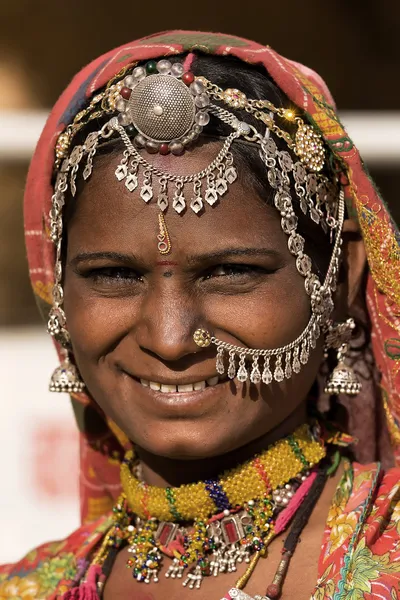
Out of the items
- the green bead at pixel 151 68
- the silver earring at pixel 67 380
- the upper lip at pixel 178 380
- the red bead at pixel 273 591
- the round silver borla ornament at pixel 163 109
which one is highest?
the green bead at pixel 151 68

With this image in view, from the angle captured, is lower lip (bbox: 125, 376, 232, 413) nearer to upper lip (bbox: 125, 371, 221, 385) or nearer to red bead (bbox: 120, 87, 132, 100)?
upper lip (bbox: 125, 371, 221, 385)

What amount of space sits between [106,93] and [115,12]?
101 inches

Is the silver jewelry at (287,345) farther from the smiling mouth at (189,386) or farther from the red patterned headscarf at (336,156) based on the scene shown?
the red patterned headscarf at (336,156)

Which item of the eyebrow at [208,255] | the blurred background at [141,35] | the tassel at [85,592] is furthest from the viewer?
the blurred background at [141,35]

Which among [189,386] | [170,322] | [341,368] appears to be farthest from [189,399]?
[341,368]

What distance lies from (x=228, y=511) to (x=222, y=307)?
48cm

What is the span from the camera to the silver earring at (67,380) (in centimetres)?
226

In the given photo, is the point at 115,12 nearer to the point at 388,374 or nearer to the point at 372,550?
the point at 388,374

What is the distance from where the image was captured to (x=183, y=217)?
6.03ft

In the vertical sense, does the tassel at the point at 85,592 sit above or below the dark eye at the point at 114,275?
below

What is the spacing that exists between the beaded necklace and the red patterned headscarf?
30 centimetres

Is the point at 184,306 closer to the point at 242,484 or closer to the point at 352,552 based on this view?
the point at 242,484

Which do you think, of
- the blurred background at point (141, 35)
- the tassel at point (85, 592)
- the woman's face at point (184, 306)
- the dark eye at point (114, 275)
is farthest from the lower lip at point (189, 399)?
the blurred background at point (141, 35)

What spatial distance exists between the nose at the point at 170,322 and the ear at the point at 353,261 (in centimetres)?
45
